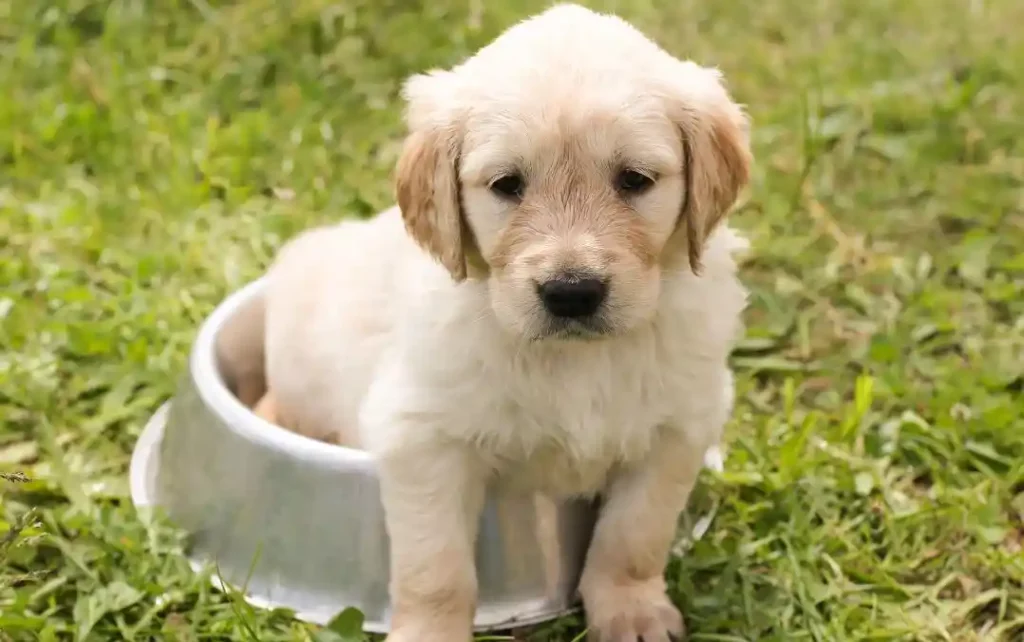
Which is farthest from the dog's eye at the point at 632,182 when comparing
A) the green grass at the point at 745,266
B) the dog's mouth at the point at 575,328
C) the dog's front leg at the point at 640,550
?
the green grass at the point at 745,266

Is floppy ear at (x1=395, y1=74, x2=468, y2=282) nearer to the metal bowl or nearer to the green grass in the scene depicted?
the metal bowl

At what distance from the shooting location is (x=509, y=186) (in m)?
2.13

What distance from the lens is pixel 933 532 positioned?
284cm

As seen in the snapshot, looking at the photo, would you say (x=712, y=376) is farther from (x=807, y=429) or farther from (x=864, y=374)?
(x=864, y=374)

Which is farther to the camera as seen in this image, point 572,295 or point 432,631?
point 432,631

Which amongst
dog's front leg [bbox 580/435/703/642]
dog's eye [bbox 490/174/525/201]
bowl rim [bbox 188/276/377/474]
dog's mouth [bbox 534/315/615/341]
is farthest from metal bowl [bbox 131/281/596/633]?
dog's eye [bbox 490/174/525/201]

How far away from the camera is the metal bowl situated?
99.5 inches

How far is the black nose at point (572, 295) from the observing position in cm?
202

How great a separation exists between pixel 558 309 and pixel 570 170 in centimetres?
25

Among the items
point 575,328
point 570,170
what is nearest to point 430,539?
point 575,328

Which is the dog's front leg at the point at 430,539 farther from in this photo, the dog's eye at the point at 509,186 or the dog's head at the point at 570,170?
the dog's eye at the point at 509,186

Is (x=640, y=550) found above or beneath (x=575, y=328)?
beneath

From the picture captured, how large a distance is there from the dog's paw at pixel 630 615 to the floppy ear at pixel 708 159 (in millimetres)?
728

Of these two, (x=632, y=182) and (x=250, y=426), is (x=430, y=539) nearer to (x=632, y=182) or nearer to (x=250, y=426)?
(x=250, y=426)
